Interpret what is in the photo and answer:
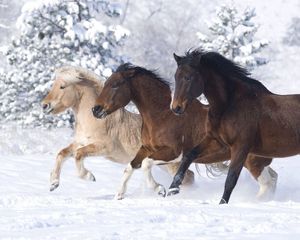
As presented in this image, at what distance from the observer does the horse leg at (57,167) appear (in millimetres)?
9867

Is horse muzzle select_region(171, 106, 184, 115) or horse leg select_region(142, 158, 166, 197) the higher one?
horse muzzle select_region(171, 106, 184, 115)

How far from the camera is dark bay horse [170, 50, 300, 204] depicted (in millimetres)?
8148

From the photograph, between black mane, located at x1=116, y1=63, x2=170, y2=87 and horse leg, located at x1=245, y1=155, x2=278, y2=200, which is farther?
horse leg, located at x1=245, y1=155, x2=278, y2=200

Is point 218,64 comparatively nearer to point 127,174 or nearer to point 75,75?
point 127,174

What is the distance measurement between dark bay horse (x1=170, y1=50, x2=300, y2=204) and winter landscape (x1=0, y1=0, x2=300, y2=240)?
673 mm

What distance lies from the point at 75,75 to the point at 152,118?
2178 millimetres

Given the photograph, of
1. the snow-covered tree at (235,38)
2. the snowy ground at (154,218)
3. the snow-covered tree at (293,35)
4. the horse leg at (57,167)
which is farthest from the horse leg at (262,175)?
the snow-covered tree at (293,35)

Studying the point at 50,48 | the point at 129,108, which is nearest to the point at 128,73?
the point at 50,48

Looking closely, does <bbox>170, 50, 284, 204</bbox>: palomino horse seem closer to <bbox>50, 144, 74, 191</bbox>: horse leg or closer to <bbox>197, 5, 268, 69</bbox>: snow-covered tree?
<bbox>50, 144, 74, 191</bbox>: horse leg

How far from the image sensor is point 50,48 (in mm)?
25328

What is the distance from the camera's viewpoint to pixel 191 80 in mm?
8109

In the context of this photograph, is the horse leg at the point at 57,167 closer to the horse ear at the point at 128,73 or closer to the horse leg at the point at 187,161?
the horse ear at the point at 128,73

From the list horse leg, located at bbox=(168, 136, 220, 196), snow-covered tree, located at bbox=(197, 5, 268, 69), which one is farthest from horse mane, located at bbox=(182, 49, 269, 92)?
snow-covered tree, located at bbox=(197, 5, 268, 69)

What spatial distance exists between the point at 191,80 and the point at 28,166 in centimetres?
625
